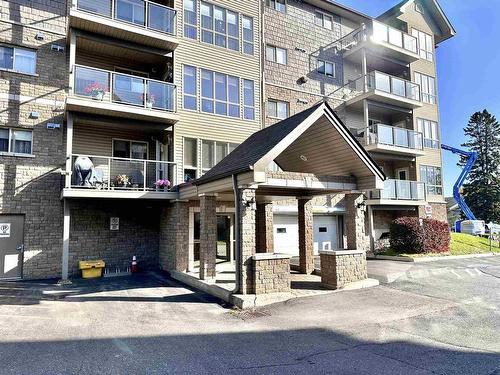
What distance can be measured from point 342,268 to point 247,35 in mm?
12315

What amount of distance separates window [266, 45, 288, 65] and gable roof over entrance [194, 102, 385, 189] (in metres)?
9.02

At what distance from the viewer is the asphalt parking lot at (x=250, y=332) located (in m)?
5.35

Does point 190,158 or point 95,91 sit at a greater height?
point 95,91

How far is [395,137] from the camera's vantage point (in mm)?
21297

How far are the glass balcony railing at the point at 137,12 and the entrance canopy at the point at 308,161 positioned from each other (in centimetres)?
684

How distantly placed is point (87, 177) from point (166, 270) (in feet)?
15.5

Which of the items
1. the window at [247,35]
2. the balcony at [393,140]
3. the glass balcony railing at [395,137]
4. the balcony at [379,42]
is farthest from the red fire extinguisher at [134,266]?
the balcony at [379,42]

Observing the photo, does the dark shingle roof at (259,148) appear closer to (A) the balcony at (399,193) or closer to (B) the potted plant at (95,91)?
(B) the potted plant at (95,91)

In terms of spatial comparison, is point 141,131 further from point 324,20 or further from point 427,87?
point 427,87

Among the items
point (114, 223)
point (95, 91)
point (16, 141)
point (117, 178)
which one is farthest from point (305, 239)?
point (16, 141)

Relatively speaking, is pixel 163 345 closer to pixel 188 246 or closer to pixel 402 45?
pixel 188 246

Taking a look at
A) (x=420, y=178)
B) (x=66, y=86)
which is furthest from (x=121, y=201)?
(x=420, y=178)

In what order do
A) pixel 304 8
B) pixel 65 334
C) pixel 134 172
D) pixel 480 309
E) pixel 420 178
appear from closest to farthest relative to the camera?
pixel 65 334
pixel 480 309
pixel 134 172
pixel 304 8
pixel 420 178

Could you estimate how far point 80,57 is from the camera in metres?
14.2
